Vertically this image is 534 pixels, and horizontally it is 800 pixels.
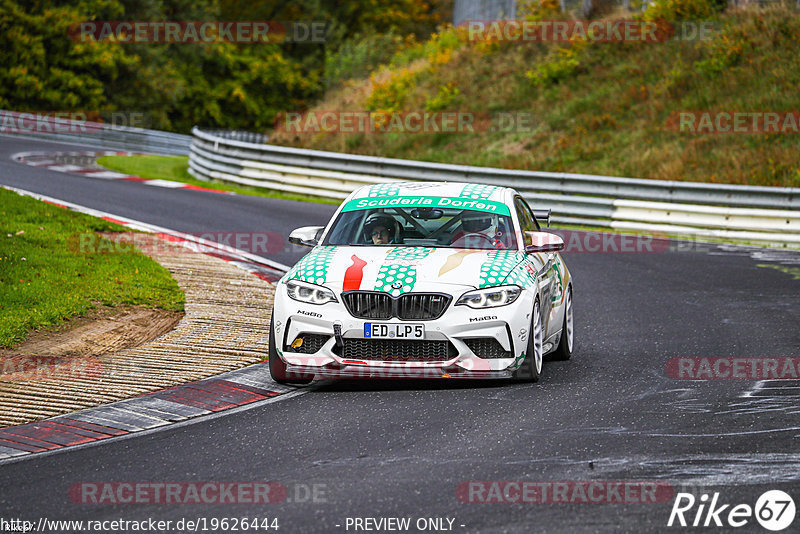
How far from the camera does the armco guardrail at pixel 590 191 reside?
19.5 m

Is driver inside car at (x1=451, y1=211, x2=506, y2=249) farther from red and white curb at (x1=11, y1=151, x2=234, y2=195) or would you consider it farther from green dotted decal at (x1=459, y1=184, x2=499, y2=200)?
red and white curb at (x1=11, y1=151, x2=234, y2=195)

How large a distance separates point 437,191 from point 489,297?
190 cm

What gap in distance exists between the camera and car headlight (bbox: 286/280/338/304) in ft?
27.6

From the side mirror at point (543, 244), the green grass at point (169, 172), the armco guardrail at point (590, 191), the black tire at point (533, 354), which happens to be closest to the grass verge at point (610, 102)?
the armco guardrail at point (590, 191)

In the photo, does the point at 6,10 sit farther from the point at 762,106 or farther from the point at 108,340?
the point at 108,340

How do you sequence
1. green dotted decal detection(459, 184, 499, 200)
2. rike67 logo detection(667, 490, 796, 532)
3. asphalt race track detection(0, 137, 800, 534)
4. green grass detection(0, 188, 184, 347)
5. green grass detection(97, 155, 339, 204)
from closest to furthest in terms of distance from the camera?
1. rike67 logo detection(667, 490, 796, 532)
2. asphalt race track detection(0, 137, 800, 534)
3. green dotted decal detection(459, 184, 499, 200)
4. green grass detection(0, 188, 184, 347)
5. green grass detection(97, 155, 339, 204)

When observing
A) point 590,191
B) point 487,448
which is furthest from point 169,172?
point 487,448

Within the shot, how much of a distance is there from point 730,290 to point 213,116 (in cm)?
4559

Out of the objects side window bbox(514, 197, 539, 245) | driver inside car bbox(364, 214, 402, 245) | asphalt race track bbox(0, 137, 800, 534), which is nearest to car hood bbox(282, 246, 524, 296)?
driver inside car bbox(364, 214, 402, 245)

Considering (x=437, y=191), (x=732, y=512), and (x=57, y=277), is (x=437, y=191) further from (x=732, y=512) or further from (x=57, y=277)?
(x=732, y=512)

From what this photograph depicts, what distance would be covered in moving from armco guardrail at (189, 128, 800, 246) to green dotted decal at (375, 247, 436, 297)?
40.0ft

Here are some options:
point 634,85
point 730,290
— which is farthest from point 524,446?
point 634,85

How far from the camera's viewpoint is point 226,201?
72.9 feet

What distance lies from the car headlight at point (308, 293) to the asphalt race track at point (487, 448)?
2.39 ft
